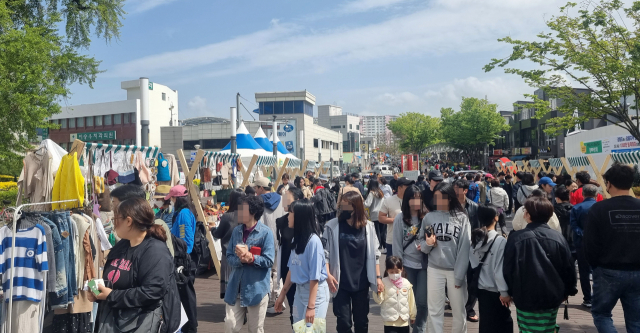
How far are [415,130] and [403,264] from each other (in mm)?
74656

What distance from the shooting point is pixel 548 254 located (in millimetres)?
4059

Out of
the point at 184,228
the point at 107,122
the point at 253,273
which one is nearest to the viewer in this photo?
the point at 253,273

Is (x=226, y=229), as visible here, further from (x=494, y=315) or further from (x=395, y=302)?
(x=494, y=315)

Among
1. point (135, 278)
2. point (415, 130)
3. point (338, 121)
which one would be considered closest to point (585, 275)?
point (135, 278)

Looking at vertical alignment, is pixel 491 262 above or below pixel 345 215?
below

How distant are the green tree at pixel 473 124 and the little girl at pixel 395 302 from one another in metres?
52.8

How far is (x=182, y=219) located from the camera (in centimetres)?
594

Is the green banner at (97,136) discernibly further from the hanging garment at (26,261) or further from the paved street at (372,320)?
the hanging garment at (26,261)

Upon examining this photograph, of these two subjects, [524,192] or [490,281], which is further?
[524,192]

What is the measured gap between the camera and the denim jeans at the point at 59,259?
4992mm

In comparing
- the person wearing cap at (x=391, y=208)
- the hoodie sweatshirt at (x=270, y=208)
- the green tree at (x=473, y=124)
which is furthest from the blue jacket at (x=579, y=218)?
the green tree at (x=473, y=124)

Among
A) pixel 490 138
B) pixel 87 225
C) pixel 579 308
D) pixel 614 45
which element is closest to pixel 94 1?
pixel 87 225

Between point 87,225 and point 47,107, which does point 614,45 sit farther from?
point 47,107

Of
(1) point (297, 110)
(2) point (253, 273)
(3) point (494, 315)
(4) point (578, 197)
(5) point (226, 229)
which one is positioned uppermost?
(1) point (297, 110)
